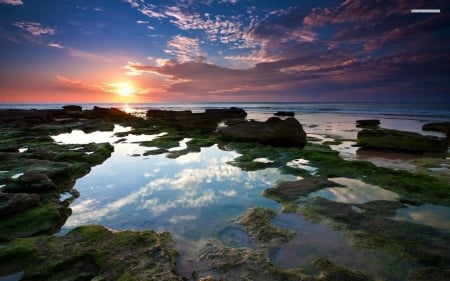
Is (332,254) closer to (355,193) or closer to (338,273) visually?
(338,273)

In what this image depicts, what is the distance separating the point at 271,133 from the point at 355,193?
9.92 meters

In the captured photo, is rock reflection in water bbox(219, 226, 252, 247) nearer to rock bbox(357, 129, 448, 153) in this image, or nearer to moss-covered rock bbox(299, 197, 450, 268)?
moss-covered rock bbox(299, 197, 450, 268)

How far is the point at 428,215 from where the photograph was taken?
6984 millimetres

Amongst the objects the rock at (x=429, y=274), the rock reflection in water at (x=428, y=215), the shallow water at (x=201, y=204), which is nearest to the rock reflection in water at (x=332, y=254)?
the shallow water at (x=201, y=204)

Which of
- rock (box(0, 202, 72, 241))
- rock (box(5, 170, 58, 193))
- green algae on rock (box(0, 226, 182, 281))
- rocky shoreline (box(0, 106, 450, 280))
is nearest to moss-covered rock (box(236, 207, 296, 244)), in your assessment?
rocky shoreline (box(0, 106, 450, 280))

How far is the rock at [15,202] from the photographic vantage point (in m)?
6.48

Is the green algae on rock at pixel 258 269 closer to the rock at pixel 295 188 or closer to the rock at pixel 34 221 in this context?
the rock at pixel 295 188

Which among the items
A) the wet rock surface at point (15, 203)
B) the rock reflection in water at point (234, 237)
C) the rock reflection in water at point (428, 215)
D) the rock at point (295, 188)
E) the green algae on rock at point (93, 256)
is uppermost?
the wet rock surface at point (15, 203)

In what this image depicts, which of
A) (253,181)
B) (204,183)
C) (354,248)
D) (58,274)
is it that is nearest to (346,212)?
(354,248)

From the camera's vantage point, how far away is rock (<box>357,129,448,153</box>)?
1581 cm

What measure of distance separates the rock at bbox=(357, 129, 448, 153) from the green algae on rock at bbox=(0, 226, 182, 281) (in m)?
15.6

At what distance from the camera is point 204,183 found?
10.0 m

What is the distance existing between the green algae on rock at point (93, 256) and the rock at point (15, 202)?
154 cm

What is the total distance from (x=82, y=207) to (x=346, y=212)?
7.41 metres
